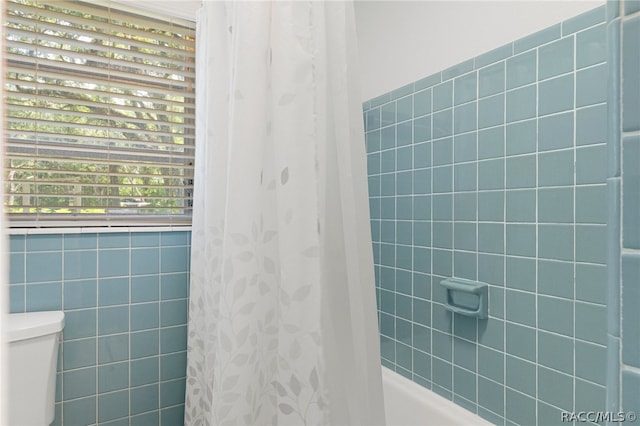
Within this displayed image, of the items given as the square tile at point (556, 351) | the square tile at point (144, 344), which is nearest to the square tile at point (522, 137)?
the square tile at point (556, 351)

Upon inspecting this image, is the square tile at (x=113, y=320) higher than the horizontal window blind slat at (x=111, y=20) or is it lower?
lower

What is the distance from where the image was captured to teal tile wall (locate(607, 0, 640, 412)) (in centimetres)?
33

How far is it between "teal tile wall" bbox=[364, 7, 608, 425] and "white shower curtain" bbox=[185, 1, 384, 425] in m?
0.54

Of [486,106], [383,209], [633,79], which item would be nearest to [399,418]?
[383,209]

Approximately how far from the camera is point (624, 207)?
0.33m

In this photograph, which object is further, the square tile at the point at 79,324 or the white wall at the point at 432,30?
the square tile at the point at 79,324

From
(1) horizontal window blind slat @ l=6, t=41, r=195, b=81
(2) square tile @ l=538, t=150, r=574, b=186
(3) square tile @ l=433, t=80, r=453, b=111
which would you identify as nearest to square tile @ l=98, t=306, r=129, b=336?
(1) horizontal window blind slat @ l=6, t=41, r=195, b=81

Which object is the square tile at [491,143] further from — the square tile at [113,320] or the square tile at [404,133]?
the square tile at [113,320]

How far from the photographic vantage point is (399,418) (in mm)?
1512

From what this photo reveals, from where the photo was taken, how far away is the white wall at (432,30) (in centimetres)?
116

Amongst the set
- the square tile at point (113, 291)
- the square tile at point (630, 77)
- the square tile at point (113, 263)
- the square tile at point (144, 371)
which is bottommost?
the square tile at point (144, 371)

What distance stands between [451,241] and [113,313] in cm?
131

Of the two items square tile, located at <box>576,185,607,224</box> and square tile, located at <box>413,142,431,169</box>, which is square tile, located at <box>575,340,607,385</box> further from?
square tile, located at <box>413,142,431,169</box>

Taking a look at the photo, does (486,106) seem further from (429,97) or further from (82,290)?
(82,290)
